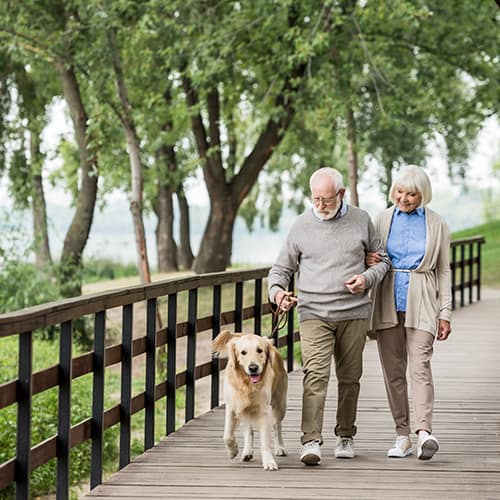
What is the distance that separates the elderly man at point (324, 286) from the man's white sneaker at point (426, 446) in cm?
59

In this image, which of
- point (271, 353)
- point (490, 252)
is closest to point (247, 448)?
point (271, 353)

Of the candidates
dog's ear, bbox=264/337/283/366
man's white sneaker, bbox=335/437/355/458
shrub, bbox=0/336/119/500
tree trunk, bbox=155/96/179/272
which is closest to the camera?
dog's ear, bbox=264/337/283/366

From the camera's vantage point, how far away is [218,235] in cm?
2689

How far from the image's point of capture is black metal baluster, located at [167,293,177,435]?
27.0ft

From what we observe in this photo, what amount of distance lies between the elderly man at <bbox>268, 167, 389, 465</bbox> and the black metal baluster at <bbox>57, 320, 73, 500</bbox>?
1369 millimetres

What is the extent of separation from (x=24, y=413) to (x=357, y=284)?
2.17 metres

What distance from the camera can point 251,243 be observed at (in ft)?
129

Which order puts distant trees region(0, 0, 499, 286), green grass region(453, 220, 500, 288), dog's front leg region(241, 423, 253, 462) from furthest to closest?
green grass region(453, 220, 500, 288) → distant trees region(0, 0, 499, 286) → dog's front leg region(241, 423, 253, 462)

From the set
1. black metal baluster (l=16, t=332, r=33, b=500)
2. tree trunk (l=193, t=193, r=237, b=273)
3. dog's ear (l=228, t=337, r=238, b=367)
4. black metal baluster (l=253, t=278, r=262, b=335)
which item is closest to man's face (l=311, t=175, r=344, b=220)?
dog's ear (l=228, t=337, r=238, b=367)

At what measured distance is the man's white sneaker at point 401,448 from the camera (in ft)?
24.0

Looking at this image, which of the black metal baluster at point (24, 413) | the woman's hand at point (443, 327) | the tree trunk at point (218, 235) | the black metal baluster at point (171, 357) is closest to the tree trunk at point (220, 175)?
the tree trunk at point (218, 235)

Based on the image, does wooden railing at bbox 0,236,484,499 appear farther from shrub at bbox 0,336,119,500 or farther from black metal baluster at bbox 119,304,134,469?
shrub at bbox 0,336,119,500

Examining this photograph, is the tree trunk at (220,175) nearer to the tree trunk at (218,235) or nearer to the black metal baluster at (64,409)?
the tree trunk at (218,235)

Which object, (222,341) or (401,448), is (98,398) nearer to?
(222,341)
